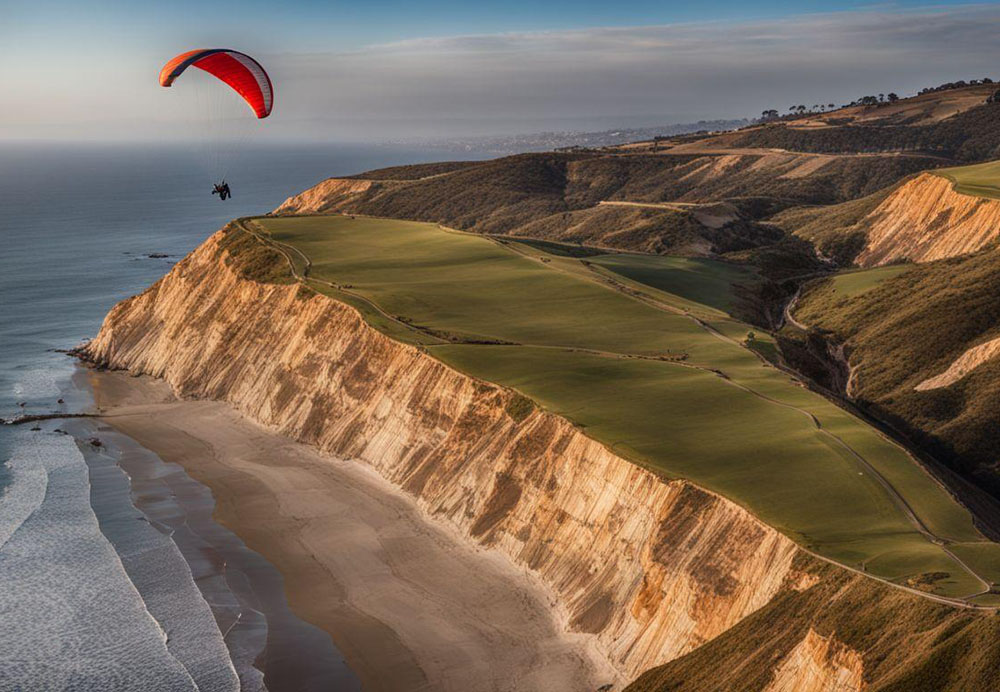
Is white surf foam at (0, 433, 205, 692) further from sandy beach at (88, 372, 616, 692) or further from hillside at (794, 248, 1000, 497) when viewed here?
hillside at (794, 248, 1000, 497)

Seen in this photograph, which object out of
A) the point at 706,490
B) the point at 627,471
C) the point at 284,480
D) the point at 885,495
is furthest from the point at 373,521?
the point at 885,495

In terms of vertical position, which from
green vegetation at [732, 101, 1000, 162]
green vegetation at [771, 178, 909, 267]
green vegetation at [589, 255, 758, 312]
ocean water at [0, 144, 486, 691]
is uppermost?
green vegetation at [732, 101, 1000, 162]

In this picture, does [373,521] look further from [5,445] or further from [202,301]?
[202,301]

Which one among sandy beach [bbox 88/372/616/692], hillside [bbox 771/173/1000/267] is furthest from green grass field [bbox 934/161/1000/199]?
sandy beach [bbox 88/372/616/692]

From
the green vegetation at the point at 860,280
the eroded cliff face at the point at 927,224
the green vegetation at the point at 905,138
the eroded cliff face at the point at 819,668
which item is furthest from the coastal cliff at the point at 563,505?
the green vegetation at the point at 905,138

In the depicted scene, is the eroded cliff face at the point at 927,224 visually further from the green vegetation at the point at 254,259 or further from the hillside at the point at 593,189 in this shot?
the green vegetation at the point at 254,259

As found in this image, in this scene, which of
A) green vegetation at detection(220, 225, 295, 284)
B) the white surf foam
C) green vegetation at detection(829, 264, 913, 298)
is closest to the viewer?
the white surf foam

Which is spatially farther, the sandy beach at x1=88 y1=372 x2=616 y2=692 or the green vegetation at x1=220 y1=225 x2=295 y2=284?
the green vegetation at x1=220 y1=225 x2=295 y2=284
